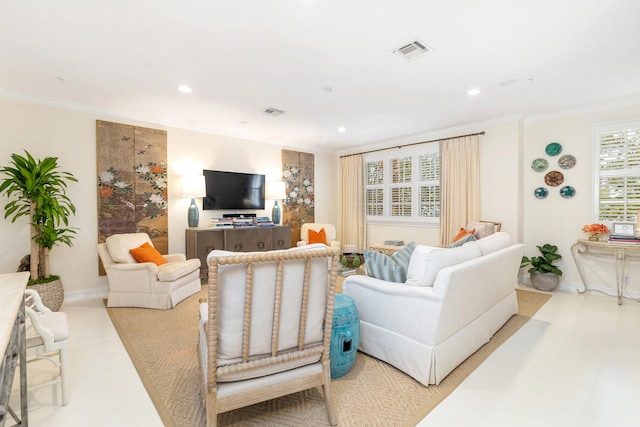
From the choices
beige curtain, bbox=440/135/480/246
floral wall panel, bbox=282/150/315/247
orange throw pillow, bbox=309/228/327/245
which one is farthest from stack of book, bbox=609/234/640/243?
floral wall panel, bbox=282/150/315/247

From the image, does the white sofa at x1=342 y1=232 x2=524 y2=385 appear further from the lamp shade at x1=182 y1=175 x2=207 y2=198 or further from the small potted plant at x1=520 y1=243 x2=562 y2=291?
the lamp shade at x1=182 y1=175 x2=207 y2=198

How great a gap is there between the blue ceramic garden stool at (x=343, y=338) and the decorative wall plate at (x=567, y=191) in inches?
154

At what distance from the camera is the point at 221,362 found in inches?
57.4

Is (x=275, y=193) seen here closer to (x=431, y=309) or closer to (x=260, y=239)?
(x=260, y=239)

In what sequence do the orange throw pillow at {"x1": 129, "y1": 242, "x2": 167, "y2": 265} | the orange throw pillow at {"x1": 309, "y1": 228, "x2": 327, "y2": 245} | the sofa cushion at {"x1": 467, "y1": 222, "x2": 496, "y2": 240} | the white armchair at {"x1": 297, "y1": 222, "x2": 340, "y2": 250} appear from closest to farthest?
the orange throw pillow at {"x1": 129, "y1": 242, "x2": 167, "y2": 265} → the sofa cushion at {"x1": 467, "y1": 222, "x2": 496, "y2": 240} → the orange throw pillow at {"x1": 309, "y1": 228, "x2": 327, "y2": 245} → the white armchair at {"x1": 297, "y1": 222, "x2": 340, "y2": 250}

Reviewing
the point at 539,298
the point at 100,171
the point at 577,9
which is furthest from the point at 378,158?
the point at 100,171

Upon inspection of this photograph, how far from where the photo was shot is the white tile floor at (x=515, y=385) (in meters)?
1.73

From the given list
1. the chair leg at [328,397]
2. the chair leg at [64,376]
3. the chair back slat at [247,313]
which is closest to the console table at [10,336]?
the chair leg at [64,376]

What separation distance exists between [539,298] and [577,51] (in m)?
2.85

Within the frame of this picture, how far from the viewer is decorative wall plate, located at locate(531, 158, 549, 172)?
174 inches

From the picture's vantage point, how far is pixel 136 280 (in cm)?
356

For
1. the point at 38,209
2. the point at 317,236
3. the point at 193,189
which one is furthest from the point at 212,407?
the point at 317,236

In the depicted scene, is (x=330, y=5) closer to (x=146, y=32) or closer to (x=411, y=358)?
(x=146, y=32)

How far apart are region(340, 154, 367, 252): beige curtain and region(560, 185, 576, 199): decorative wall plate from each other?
10.7 feet
